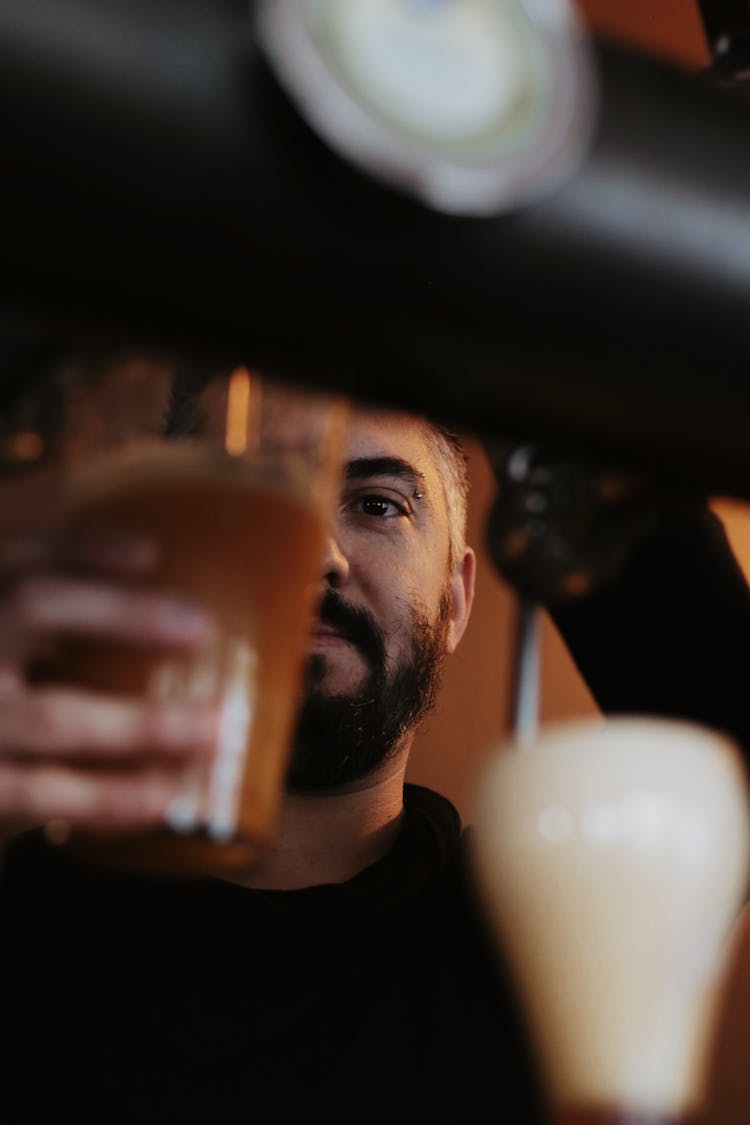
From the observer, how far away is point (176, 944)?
1.13m

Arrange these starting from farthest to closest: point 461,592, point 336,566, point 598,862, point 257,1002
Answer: point 461,592, point 336,566, point 257,1002, point 598,862

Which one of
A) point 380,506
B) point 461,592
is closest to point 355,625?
point 380,506

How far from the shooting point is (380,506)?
1.28m

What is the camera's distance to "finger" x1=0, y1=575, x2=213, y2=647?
0.29 m

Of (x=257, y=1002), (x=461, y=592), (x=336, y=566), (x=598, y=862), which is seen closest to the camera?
(x=598, y=862)

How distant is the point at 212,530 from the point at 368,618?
95cm

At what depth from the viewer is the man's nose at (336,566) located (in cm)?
119

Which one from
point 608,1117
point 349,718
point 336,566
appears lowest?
point 608,1117

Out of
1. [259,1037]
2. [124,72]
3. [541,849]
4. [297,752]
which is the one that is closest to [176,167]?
[124,72]

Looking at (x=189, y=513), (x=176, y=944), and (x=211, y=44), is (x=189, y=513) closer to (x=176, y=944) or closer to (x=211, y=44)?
(x=211, y=44)

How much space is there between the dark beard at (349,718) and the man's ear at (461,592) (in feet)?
0.75

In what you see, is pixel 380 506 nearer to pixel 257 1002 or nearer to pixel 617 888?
pixel 257 1002

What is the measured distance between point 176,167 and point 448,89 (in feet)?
0.19

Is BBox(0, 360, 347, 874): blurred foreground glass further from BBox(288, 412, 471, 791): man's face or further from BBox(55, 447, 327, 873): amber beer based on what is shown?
BBox(288, 412, 471, 791): man's face
